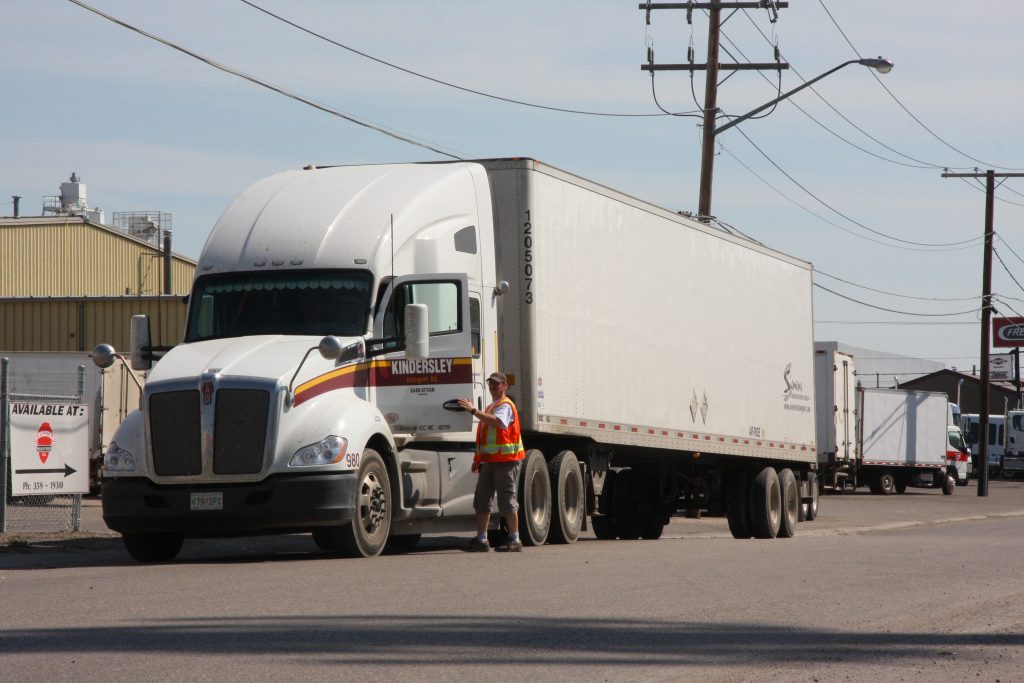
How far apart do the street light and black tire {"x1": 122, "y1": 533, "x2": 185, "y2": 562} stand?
15.7m

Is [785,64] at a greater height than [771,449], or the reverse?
[785,64]

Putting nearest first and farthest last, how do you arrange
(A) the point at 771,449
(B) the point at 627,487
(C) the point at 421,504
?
(C) the point at 421,504 → (B) the point at 627,487 → (A) the point at 771,449

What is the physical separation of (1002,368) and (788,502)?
87221 millimetres

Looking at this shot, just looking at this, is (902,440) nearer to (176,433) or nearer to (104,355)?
(104,355)

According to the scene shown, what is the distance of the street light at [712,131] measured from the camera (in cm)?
2966

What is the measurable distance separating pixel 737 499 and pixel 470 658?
53.7 ft

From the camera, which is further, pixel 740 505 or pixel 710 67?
pixel 710 67

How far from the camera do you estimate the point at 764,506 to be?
23.5 meters

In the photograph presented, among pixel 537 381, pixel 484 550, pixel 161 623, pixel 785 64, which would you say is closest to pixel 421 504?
pixel 484 550

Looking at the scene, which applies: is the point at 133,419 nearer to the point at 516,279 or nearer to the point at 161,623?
the point at 516,279

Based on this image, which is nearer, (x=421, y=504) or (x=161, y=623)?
(x=161, y=623)

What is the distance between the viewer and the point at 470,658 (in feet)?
25.8

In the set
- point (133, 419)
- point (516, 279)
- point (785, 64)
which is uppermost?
point (785, 64)

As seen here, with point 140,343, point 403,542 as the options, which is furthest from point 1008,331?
point 140,343
